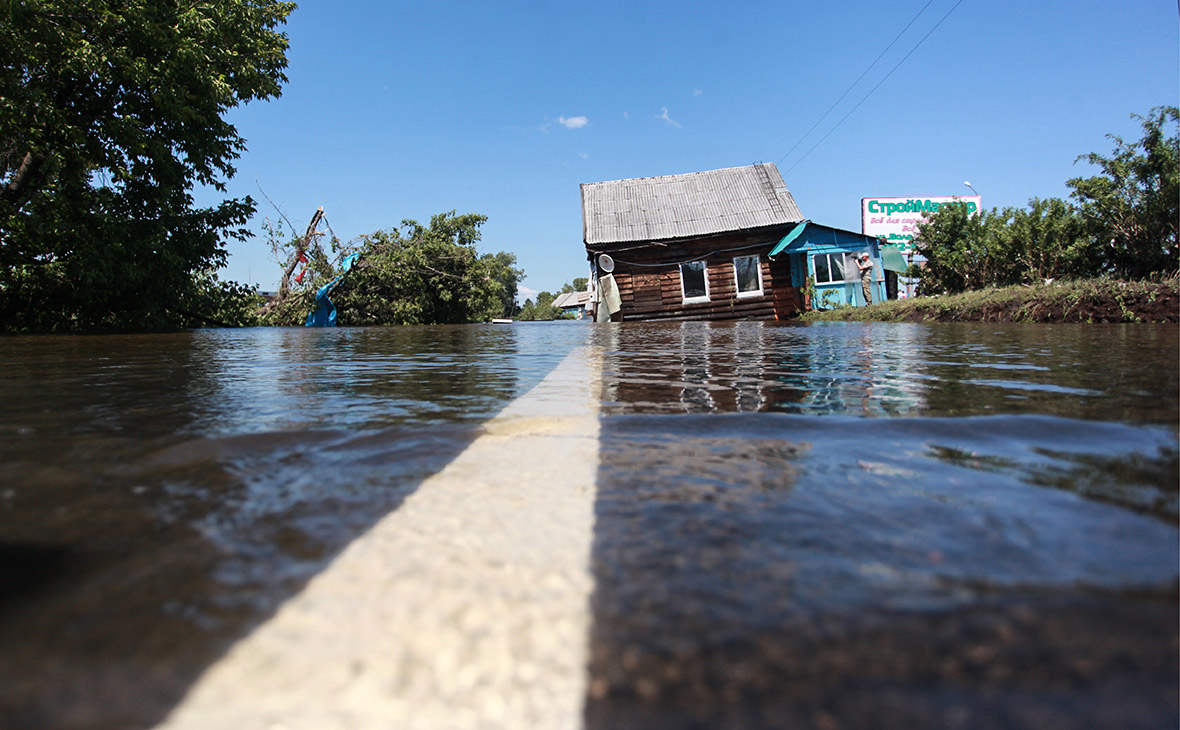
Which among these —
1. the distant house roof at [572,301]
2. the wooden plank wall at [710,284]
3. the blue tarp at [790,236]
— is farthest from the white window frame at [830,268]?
the distant house roof at [572,301]

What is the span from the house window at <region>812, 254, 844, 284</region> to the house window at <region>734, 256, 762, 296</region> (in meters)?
1.61

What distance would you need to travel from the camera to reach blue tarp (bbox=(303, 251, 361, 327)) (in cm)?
1886

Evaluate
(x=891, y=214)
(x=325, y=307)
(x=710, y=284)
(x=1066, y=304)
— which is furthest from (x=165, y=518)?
(x=891, y=214)

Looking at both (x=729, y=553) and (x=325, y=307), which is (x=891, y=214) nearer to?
(x=325, y=307)

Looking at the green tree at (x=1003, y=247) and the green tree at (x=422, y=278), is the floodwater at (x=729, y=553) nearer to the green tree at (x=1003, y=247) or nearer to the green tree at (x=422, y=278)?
the green tree at (x=1003, y=247)

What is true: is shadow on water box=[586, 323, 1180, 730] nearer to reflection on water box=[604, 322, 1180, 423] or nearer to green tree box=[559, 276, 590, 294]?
reflection on water box=[604, 322, 1180, 423]

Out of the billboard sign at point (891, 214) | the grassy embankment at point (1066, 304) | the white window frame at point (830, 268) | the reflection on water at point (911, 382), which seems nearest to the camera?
the reflection on water at point (911, 382)

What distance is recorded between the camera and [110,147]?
10820mm

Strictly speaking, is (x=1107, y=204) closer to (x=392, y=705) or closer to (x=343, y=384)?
(x=343, y=384)

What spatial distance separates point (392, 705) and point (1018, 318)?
10.6 m

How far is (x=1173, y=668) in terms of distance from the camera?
0.45 meters

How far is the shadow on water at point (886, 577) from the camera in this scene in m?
0.42

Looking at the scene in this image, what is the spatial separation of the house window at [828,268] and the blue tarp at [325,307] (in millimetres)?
14374

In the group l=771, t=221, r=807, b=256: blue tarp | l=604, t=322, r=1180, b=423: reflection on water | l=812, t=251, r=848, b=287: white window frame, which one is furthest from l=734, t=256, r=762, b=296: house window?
l=604, t=322, r=1180, b=423: reflection on water
